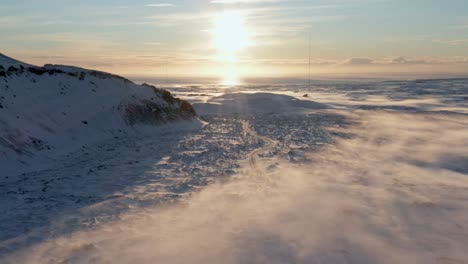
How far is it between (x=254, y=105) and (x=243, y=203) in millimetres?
23517

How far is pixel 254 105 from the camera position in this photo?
103 feet

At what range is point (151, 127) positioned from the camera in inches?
688

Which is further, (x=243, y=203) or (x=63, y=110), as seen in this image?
(x=63, y=110)

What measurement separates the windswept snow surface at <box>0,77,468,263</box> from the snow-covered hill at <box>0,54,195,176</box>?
96 centimetres

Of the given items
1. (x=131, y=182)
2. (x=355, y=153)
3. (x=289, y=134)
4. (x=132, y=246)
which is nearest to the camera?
(x=132, y=246)

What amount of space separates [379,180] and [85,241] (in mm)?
7024

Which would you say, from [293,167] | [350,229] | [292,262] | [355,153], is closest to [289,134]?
[355,153]

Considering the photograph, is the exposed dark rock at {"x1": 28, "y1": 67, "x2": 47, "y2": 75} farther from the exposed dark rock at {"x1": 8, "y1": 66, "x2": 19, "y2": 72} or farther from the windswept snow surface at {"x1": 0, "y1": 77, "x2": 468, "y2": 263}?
the windswept snow surface at {"x1": 0, "y1": 77, "x2": 468, "y2": 263}

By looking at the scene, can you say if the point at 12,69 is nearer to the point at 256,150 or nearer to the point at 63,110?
the point at 63,110

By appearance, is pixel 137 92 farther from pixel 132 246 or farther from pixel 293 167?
pixel 132 246

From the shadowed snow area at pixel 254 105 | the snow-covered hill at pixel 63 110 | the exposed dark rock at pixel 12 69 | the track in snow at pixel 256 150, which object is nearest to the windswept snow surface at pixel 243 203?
the track in snow at pixel 256 150

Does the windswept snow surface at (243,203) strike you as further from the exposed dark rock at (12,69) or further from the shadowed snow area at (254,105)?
the shadowed snow area at (254,105)

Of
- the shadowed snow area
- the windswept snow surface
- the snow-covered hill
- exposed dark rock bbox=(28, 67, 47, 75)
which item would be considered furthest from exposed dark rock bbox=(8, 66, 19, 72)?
the shadowed snow area

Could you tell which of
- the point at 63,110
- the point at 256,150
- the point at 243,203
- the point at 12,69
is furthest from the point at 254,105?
the point at 243,203
